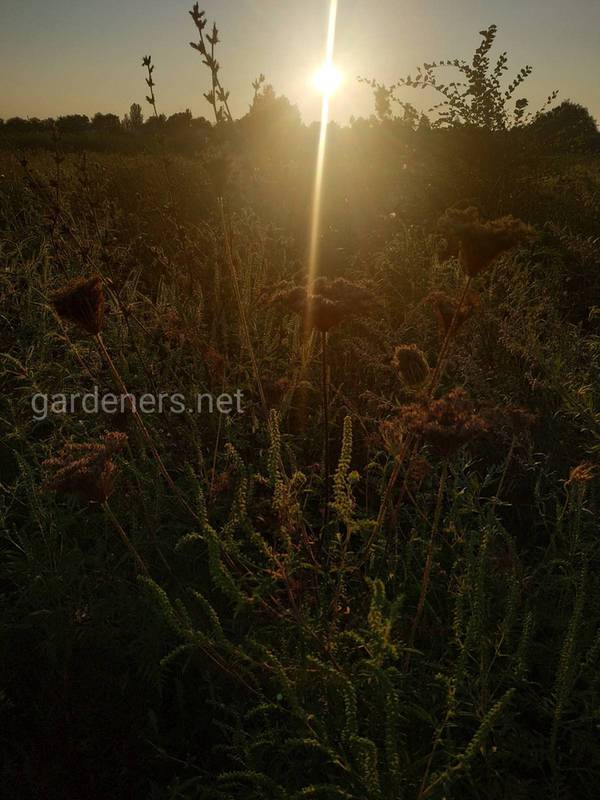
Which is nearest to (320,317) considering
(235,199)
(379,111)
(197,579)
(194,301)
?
(197,579)

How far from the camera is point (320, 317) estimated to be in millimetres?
1503

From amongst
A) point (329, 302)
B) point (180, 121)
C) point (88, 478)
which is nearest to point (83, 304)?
point (88, 478)

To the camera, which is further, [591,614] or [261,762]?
[591,614]

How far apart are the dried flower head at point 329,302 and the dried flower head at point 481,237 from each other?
28cm

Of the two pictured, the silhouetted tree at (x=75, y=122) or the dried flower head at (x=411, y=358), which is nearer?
the dried flower head at (x=411, y=358)

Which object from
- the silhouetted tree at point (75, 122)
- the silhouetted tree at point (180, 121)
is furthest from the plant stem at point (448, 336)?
the silhouetted tree at point (75, 122)

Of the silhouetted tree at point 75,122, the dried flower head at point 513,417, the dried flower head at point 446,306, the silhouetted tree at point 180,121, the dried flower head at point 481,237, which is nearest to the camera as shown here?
the dried flower head at point 481,237

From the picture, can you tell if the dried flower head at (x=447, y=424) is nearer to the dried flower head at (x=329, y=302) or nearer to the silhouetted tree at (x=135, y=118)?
the dried flower head at (x=329, y=302)

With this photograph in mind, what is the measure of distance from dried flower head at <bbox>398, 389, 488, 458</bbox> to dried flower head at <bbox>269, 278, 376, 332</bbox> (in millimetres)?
298

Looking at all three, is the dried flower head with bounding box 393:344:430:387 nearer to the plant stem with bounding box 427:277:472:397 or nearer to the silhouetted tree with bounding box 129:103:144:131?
the plant stem with bounding box 427:277:472:397

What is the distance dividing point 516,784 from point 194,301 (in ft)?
8.15

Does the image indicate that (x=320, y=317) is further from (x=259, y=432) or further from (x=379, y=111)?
(x=379, y=111)

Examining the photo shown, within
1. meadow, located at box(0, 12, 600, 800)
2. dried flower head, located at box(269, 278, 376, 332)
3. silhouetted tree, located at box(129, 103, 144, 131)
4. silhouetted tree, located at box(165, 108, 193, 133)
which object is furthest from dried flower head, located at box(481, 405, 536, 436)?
silhouetted tree, located at box(129, 103, 144, 131)

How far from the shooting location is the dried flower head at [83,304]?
1.47 metres
